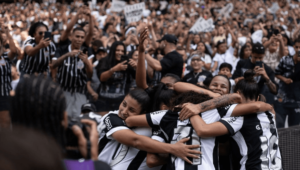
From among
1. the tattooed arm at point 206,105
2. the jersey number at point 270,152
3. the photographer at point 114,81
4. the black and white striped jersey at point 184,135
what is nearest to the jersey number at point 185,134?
the black and white striped jersey at point 184,135

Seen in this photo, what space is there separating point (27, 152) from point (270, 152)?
2537 mm

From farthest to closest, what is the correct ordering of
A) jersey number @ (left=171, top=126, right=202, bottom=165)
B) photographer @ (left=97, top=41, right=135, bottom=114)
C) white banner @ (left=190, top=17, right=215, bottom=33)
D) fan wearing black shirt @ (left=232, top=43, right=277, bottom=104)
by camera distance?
white banner @ (left=190, top=17, right=215, bottom=33) → photographer @ (left=97, top=41, right=135, bottom=114) → fan wearing black shirt @ (left=232, top=43, right=277, bottom=104) → jersey number @ (left=171, top=126, right=202, bottom=165)

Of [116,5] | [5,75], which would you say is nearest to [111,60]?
[5,75]

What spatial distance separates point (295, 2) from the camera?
60.0ft

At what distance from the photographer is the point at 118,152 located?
2998mm

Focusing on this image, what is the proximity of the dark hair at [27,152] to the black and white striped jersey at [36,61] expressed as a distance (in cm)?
462

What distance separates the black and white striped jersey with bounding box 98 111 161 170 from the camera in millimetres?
2960

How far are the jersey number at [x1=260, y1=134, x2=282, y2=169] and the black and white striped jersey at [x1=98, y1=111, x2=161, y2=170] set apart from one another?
1.00m

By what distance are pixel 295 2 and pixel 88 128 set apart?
63.1 feet

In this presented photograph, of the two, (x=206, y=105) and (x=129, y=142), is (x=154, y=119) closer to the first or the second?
(x=129, y=142)

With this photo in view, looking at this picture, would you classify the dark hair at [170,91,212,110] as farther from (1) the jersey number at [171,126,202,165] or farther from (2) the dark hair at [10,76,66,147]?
(2) the dark hair at [10,76,66,147]

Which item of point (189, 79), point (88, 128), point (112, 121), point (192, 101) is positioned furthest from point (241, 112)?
point (189, 79)

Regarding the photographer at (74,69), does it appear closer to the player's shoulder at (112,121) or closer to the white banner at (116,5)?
the player's shoulder at (112,121)

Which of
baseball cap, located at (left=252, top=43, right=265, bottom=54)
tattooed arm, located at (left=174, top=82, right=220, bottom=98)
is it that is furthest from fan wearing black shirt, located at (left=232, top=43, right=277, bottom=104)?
tattooed arm, located at (left=174, top=82, right=220, bottom=98)
